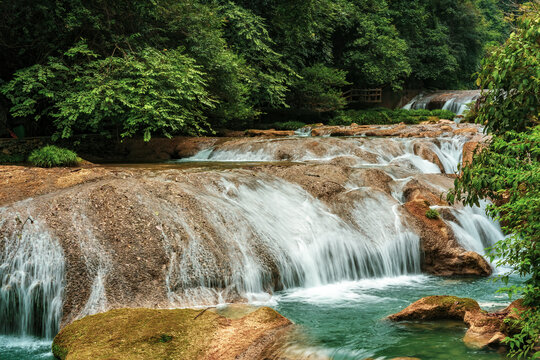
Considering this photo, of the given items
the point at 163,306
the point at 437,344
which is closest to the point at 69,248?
the point at 163,306

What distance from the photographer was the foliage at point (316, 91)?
82.8ft

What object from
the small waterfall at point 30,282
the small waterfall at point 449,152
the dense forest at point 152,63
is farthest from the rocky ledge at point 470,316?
the small waterfall at point 449,152

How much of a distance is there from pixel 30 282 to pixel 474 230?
321 inches

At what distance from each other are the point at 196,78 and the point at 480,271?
924 centimetres

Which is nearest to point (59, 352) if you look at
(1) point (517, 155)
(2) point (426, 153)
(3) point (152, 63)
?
(1) point (517, 155)

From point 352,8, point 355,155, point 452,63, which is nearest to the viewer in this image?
point 355,155

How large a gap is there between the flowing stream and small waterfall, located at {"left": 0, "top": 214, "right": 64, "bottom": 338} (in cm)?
1

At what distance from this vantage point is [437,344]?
190 inches

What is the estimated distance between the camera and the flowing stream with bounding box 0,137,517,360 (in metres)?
5.38

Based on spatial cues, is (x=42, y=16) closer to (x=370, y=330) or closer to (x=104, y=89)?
(x=104, y=89)

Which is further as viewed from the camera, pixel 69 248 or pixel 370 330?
pixel 69 248

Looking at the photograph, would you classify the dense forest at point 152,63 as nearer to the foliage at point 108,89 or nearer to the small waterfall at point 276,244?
the foliage at point 108,89

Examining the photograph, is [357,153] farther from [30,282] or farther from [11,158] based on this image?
[30,282]

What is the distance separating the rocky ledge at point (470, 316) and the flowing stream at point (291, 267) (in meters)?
0.15
